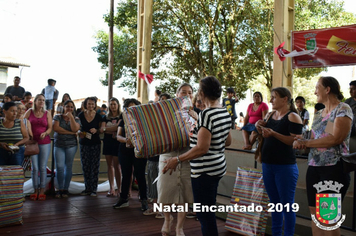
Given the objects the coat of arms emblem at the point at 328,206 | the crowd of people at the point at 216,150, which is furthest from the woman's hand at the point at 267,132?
the coat of arms emblem at the point at 328,206

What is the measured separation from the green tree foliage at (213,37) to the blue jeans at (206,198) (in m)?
13.6

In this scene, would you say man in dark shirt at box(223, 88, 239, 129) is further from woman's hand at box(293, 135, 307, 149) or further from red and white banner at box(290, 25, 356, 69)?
woman's hand at box(293, 135, 307, 149)

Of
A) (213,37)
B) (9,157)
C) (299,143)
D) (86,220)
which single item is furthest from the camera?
(213,37)

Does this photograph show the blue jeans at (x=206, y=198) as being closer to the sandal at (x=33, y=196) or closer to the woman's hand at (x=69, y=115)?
the woman's hand at (x=69, y=115)

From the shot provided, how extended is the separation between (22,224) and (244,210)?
2.57m

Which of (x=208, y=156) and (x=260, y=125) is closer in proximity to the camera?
(x=208, y=156)

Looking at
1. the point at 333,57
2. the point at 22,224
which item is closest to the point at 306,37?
the point at 333,57

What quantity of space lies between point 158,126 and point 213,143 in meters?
0.69

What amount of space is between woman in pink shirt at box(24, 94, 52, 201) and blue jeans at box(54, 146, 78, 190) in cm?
20

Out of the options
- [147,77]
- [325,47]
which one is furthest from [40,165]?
[325,47]

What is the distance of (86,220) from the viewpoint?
419cm

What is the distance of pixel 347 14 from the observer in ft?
52.2

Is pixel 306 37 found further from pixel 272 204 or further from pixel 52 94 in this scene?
pixel 52 94

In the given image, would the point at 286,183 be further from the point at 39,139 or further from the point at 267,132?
the point at 39,139
